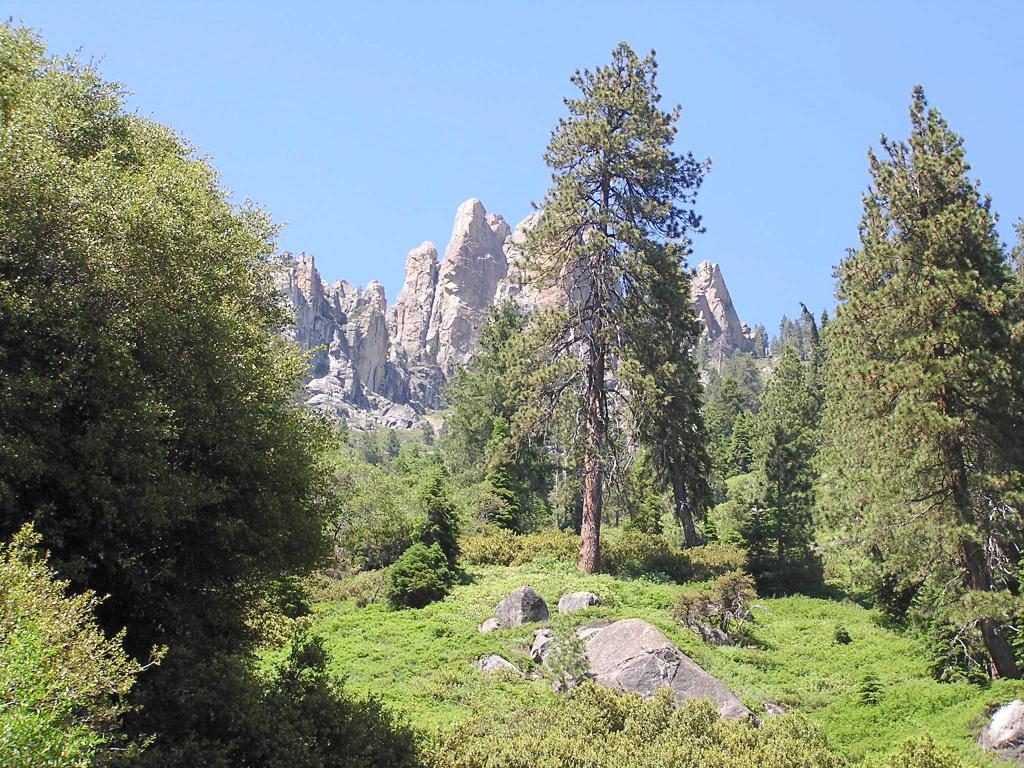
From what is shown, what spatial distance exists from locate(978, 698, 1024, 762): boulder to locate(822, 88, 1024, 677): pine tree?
3025 millimetres

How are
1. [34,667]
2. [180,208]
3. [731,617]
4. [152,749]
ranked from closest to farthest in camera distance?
[34,667]
[152,749]
[180,208]
[731,617]

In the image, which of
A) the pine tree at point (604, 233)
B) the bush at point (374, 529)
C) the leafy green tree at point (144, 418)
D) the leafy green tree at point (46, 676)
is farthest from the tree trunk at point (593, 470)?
the leafy green tree at point (46, 676)

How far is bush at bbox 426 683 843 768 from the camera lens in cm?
1045

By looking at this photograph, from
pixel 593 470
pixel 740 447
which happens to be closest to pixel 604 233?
pixel 593 470

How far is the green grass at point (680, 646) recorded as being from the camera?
14.6 metres

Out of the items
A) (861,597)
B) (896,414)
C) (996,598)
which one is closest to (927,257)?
(896,414)

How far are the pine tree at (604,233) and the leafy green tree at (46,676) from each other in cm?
1802

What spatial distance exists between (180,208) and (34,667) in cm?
826

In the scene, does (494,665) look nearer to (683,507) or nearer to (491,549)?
(491,549)

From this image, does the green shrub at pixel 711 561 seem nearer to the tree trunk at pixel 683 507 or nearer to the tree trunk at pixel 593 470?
the tree trunk at pixel 683 507

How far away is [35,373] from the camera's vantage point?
9.37m

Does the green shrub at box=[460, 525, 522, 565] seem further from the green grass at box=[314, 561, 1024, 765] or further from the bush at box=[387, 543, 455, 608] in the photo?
the bush at box=[387, 543, 455, 608]

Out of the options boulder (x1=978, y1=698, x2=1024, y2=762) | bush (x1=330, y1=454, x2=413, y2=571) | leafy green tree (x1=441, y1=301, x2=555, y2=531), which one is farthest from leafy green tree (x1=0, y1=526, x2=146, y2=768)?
leafy green tree (x1=441, y1=301, x2=555, y2=531)

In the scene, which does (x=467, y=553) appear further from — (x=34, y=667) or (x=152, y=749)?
(x=34, y=667)
